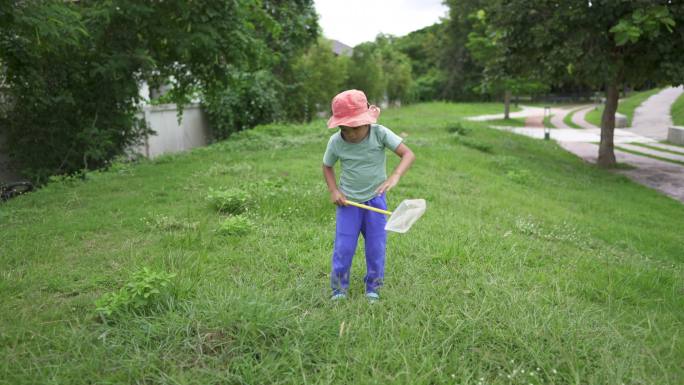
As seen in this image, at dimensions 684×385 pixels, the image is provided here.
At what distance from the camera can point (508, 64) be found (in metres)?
12.4

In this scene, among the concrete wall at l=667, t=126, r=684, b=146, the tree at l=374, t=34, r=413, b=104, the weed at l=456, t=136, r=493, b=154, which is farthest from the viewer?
the tree at l=374, t=34, r=413, b=104

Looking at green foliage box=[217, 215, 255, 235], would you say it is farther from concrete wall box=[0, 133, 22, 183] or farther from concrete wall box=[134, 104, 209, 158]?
concrete wall box=[134, 104, 209, 158]

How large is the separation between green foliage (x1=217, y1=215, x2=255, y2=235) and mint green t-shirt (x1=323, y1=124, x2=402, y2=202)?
1639mm

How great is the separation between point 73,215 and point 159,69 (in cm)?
471

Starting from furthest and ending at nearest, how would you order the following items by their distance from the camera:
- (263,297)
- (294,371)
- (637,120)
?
1. (637,120)
2. (263,297)
3. (294,371)

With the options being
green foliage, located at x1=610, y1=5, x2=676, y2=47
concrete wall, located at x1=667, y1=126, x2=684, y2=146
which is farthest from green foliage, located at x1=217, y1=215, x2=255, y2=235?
concrete wall, located at x1=667, y1=126, x2=684, y2=146

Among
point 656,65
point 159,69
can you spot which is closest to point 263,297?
point 159,69

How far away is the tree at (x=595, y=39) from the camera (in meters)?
9.18

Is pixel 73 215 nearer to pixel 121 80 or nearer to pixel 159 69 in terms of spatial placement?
pixel 121 80

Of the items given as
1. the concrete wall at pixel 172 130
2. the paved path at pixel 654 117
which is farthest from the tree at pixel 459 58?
the concrete wall at pixel 172 130

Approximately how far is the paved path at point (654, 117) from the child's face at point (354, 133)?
20.1 m

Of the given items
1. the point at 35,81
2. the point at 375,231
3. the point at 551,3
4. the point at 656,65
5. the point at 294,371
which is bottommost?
the point at 294,371

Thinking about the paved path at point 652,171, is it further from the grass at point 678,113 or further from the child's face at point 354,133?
the grass at point 678,113

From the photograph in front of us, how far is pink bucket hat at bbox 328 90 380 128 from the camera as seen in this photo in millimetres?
3162
